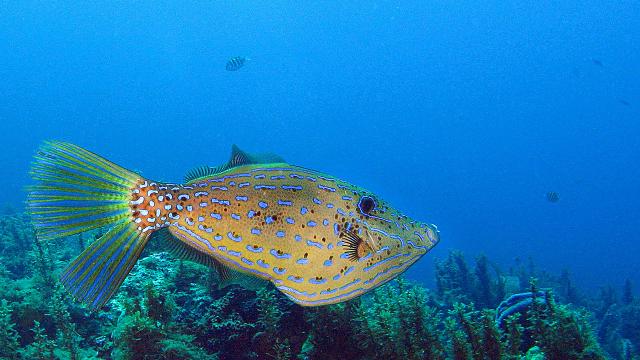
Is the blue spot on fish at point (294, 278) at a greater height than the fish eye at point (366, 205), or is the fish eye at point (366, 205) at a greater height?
the fish eye at point (366, 205)

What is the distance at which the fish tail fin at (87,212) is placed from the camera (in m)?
2.07

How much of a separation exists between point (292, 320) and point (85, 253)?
2.80 meters

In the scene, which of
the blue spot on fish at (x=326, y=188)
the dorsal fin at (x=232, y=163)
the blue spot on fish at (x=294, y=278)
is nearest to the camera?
the blue spot on fish at (x=294, y=278)

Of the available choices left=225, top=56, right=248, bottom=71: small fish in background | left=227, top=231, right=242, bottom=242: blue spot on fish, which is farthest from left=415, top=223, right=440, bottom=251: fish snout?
left=225, top=56, right=248, bottom=71: small fish in background

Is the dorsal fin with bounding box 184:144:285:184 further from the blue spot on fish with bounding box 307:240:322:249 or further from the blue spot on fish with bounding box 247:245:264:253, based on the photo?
the blue spot on fish with bounding box 307:240:322:249

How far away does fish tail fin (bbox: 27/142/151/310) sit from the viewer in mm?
2074

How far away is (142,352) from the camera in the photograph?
3676mm

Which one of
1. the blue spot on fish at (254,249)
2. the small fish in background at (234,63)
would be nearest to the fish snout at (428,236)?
the blue spot on fish at (254,249)

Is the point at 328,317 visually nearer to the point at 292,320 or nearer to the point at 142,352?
the point at 292,320

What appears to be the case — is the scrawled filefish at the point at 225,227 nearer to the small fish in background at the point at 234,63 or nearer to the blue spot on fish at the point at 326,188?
the blue spot on fish at the point at 326,188

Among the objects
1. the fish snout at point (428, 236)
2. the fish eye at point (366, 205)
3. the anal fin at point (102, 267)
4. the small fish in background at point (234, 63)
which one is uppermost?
the small fish in background at point (234, 63)

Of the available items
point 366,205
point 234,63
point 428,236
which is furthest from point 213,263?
point 234,63

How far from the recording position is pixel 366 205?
2385 mm

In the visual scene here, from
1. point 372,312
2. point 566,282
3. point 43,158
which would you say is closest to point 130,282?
point 372,312
